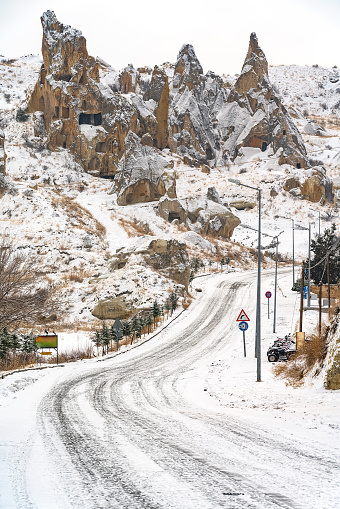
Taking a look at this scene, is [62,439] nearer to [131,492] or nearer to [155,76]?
[131,492]

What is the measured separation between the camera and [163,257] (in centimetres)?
4734

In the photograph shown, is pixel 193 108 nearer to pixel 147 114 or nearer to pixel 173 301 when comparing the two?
pixel 147 114

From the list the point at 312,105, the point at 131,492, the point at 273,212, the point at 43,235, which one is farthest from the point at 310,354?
the point at 312,105

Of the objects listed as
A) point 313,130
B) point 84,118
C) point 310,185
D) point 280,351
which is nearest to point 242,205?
point 310,185

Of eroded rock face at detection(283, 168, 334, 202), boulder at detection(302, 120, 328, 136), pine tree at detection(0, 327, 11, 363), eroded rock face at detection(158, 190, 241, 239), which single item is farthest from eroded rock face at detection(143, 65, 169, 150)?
pine tree at detection(0, 327, 11, 363)

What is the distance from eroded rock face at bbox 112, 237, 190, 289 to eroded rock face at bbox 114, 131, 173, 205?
31.7 metres

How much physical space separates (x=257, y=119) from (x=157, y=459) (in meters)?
117

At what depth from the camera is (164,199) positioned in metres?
76.5

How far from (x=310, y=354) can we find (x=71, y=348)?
18805 millimetres

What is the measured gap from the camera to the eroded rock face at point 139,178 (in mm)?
78938

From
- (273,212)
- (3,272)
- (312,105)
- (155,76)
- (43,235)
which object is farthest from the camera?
(312,105)

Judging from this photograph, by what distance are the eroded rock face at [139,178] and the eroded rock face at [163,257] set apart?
31.7m

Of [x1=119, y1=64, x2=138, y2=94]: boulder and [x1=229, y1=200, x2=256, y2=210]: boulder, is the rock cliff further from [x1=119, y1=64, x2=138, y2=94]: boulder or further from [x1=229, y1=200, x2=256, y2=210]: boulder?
[x1=229, y1=200, x2=256, y2=210]: boulder

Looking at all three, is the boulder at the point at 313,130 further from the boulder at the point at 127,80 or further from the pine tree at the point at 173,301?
the pine tree at the point at 173,301
